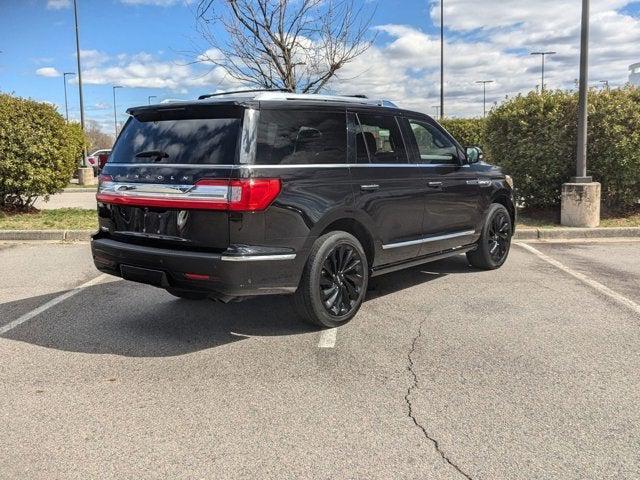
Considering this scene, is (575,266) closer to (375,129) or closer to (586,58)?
(375,129)

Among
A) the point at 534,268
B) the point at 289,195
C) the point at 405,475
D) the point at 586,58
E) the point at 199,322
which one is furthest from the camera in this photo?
the point at 586,58

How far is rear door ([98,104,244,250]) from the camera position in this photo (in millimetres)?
4238

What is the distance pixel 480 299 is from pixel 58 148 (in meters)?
9.35

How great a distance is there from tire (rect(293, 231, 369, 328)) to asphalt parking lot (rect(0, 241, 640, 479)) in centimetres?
17

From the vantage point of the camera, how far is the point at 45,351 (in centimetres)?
452

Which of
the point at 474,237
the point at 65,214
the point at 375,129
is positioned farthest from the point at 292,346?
the point at 65,214

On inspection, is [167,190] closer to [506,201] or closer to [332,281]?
[332,281]

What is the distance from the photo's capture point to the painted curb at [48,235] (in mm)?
9781

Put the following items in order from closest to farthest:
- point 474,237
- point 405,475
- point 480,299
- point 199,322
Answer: point 405,475, point 199,322, point 480,299, point 474,237

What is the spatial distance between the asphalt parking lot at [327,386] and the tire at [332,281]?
172mm

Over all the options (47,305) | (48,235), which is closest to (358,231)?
(47,305)

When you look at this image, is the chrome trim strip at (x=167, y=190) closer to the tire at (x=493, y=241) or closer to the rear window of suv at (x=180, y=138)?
the rear window of suv at (x=180, y=138)

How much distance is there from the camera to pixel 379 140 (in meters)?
5.46

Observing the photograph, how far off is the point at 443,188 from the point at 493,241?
57.7 inches
